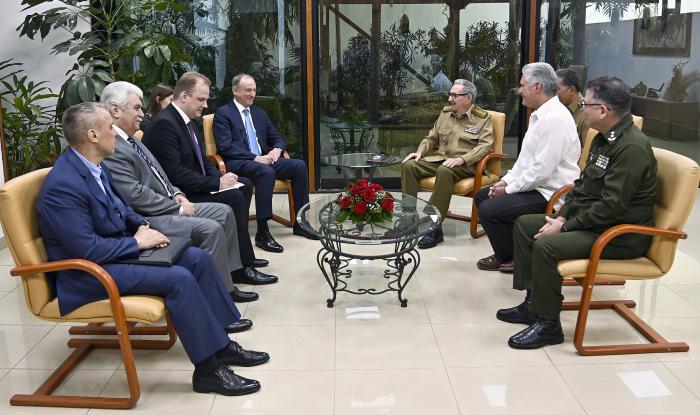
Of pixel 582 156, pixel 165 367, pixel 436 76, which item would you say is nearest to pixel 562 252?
pixel 582 156

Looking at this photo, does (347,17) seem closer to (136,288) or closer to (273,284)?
(273,284)

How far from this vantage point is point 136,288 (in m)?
3.32

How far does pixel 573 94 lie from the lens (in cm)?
555

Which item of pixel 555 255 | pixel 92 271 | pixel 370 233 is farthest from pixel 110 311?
pixel 555 255

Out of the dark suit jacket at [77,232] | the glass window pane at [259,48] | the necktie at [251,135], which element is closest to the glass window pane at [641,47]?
the glass window pane at [259,48]

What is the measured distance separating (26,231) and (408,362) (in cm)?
194

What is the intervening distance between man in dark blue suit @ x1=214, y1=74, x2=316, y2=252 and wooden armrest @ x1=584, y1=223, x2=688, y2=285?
2.79m

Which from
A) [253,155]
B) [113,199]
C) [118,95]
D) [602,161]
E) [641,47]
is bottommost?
[253,155]

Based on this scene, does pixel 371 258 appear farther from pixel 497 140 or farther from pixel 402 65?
pixel 402 65

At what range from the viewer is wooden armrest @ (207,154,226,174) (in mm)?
5879

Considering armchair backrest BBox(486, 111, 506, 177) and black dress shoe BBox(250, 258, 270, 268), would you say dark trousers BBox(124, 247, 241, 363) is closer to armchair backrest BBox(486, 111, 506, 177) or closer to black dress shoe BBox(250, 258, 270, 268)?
black dress shoe BBox(250, 258, 270, 268)

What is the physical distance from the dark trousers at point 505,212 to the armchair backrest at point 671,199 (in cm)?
118

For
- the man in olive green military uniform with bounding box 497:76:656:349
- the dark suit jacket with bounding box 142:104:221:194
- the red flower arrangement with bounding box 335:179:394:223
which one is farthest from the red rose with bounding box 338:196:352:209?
the man in olive green military uniform with bounding box 497:76:656:349

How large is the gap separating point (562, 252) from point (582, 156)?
1753 millimetres
